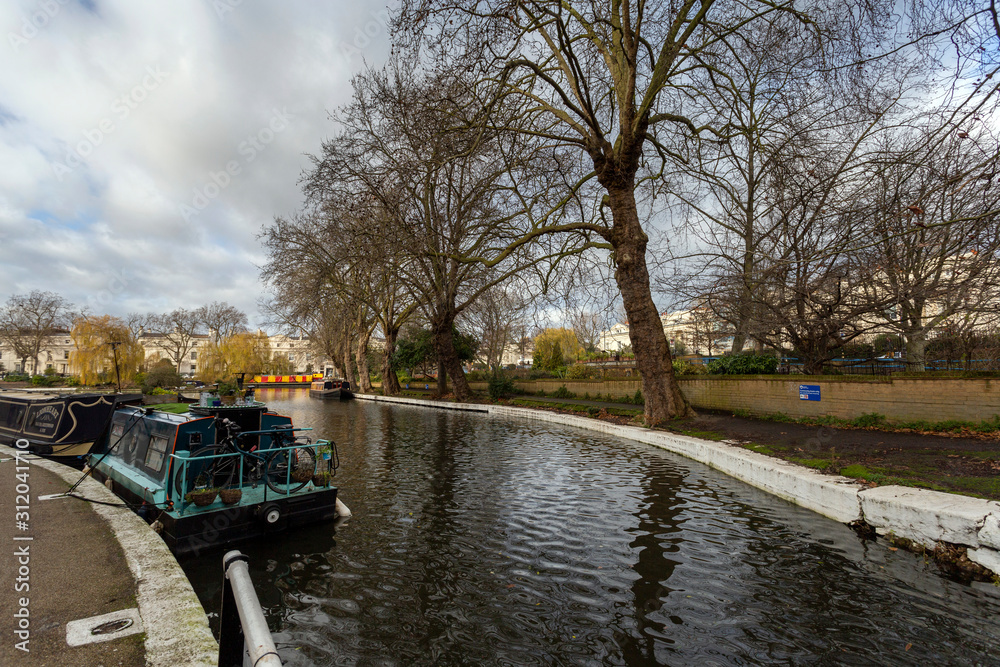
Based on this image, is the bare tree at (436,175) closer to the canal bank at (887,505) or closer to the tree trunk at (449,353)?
the tree trunk at (449,353)

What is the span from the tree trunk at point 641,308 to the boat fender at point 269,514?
10820 millimetres

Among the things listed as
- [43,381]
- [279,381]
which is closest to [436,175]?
[43,381]

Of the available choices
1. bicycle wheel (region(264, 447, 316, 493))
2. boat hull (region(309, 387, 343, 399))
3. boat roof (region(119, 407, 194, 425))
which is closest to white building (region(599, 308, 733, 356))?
bicycle wheel (region(264, 447, 316, 493))

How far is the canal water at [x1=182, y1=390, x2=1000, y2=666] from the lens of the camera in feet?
12.0

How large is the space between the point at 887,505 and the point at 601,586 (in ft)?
12.4

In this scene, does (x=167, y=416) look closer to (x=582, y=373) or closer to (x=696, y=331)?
(x=582, y=373)

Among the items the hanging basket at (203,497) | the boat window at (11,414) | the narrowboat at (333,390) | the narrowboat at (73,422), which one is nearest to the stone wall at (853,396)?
the hanging basket at (203,497)

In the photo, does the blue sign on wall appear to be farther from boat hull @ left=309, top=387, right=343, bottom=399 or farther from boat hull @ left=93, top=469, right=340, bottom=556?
boat hull @ left=309, top=387, right=343, bottom=399

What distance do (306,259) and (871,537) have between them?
30.4 m

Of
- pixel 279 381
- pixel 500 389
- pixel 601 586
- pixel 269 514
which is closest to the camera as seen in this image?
pixel 601 586

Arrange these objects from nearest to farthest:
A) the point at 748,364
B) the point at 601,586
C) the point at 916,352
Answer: the point at 601,586, the point at 916,352, the point at 748,364

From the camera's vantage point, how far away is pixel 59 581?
4.00 metres

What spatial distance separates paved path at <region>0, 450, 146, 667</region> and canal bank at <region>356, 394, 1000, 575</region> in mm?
7169

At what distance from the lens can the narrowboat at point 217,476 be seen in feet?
19.3
